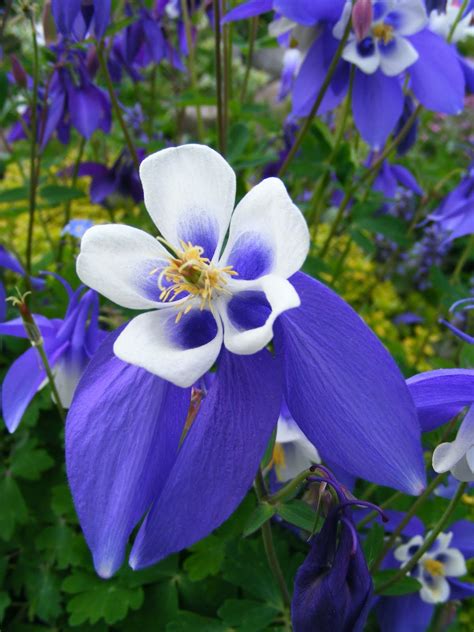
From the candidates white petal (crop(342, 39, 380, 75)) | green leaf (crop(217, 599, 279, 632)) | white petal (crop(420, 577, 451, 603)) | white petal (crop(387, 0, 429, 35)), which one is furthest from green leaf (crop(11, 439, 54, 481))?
white petal (crop(387, 0, 429, 35))

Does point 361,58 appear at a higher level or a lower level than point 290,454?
higher

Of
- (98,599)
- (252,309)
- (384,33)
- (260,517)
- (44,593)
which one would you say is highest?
(384,33)

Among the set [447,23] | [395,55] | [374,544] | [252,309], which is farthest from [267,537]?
[447,23]

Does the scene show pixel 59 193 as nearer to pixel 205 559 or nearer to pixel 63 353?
pixel 63 353

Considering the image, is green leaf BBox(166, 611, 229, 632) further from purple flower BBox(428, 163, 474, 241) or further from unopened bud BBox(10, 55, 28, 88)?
unopened bud BBox(10, 55, 28, 88)

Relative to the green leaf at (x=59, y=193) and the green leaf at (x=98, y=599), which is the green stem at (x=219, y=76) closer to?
the green leaf at (x=59, y=193)

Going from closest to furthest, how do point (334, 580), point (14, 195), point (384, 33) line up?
point (334, 580), point (384, 33), point (14, 195)
